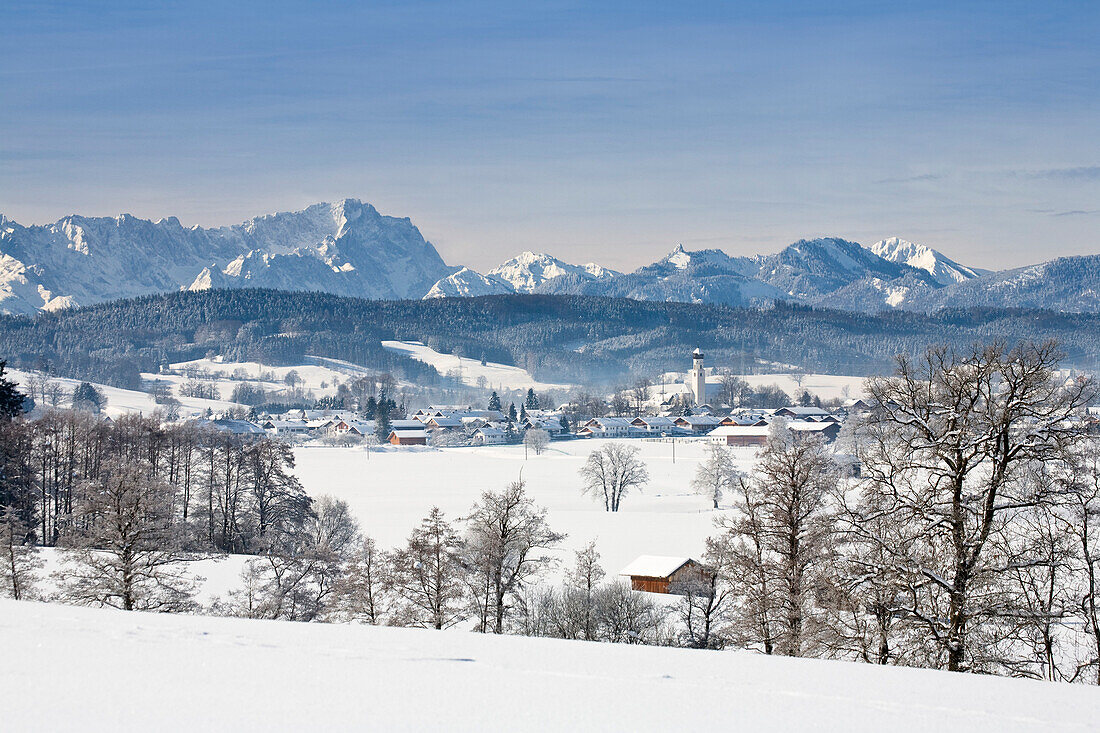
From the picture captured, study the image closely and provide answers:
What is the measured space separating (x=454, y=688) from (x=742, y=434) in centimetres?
12127

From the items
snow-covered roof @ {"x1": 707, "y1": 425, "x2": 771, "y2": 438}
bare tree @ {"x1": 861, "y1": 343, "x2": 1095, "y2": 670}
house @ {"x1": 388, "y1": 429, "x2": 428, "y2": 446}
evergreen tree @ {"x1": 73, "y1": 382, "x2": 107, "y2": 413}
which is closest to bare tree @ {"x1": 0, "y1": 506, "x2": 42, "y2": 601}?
bare tree @ {"x1": 861, "y1": 343, "x2": 1095, "y2": 670}

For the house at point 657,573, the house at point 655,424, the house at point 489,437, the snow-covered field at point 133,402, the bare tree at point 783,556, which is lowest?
the house at point 489,437

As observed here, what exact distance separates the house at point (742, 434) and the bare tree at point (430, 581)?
102m

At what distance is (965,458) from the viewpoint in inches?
511

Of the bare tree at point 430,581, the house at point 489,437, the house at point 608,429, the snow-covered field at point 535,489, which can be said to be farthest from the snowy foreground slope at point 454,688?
the house at point 608,429

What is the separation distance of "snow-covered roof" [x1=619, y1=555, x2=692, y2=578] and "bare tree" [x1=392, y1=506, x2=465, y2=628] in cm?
1283

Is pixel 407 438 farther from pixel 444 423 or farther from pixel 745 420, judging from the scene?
pixel 745 420

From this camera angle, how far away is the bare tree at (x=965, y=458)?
12.4 m

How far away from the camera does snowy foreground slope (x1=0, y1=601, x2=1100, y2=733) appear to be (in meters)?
7.69

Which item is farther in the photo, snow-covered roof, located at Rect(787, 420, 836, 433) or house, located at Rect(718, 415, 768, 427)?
house, located at Rect(718, 415, 768, 427)

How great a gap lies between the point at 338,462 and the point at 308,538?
212ft

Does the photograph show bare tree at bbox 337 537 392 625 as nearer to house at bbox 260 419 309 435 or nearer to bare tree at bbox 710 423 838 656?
bare tree at bbox 710 423 838 656

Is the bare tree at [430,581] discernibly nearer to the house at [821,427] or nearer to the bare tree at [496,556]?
the bare tree at [496,556]

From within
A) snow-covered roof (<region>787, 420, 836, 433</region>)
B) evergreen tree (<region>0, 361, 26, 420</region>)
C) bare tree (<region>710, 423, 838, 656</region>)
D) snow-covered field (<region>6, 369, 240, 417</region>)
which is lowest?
snow-covered roof (<region>787, 420, 836, 433</region>)
